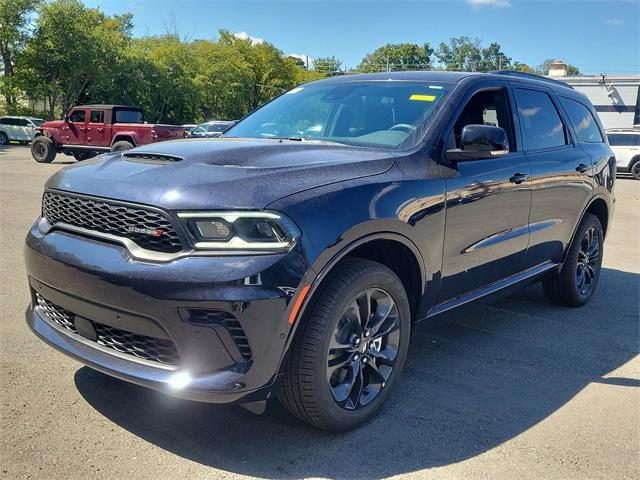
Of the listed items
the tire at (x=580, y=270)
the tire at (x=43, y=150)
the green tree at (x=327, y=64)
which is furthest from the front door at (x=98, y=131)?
the green tree at (x=327, y=64)

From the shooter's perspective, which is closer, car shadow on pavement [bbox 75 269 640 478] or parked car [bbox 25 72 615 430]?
parked car [bbox 25 72 615 430]

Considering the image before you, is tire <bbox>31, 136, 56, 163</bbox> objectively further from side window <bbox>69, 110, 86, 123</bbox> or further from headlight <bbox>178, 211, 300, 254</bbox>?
headlight <bbox>178, 211, 300, 254</bbox>

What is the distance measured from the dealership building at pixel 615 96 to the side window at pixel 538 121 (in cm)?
3099

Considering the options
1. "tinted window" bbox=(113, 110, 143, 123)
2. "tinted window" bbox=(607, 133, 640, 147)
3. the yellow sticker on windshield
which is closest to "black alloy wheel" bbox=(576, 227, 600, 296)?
the yellow sticker on windshield

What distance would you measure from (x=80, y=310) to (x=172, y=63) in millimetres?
48657

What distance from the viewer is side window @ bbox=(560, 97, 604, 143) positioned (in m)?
5.18

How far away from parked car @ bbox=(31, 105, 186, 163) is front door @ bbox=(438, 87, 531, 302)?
1525 centimetres

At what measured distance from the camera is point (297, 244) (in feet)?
8.33

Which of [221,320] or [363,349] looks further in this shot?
[363,349]

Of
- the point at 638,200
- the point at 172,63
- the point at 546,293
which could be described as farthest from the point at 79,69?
the point at 546,293

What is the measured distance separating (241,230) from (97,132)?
728 inches

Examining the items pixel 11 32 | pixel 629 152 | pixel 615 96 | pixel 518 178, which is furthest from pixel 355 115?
pixel 11 32

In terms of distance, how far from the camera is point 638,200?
15.1m

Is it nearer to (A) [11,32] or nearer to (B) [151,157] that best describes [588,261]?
(B) [151,157]
